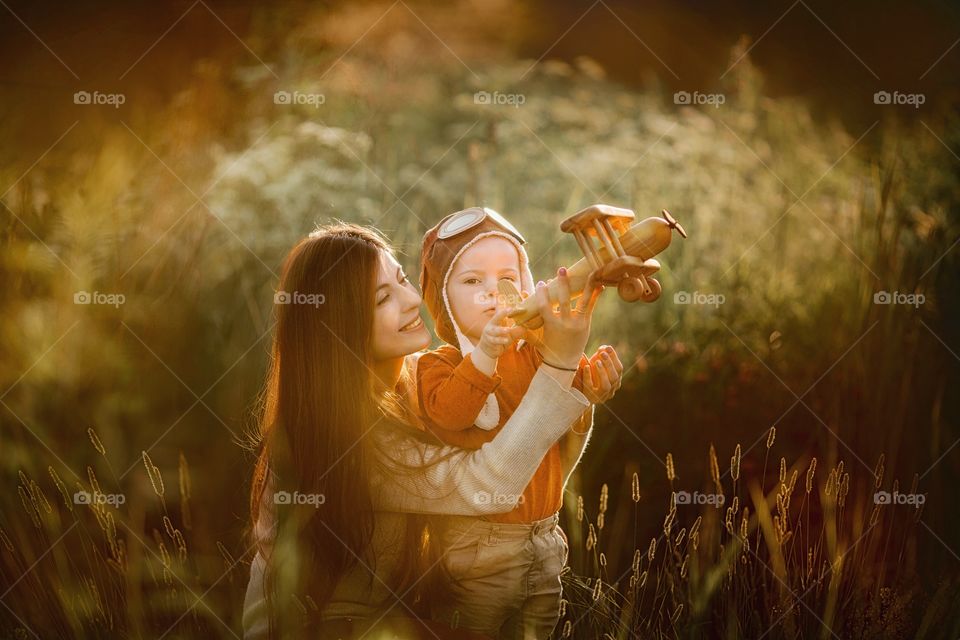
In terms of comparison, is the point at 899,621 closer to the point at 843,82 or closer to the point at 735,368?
the point at 735,368

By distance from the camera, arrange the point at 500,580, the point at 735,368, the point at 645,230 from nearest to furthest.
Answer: the point at 645,230
the point at 500,580
the point at 735,368

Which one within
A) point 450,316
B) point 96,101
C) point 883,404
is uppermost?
point 96,101

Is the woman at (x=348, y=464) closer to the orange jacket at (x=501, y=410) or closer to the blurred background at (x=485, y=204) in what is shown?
the orange jacket at (x=501, y=410)

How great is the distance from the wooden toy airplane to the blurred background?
0.93m

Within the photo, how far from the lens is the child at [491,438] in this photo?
251 centimetres

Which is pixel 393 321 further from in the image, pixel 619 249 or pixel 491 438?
pixel 619 249

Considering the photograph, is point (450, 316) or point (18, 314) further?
point (18, 314)

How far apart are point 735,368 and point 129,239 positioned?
6.09 feet

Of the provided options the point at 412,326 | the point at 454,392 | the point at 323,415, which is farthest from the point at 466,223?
the point at 323,415

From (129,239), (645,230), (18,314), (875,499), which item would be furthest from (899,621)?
(18,314)

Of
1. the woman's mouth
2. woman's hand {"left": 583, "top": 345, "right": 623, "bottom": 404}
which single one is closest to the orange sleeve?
the woman's mouth

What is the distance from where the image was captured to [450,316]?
2588 millimetres

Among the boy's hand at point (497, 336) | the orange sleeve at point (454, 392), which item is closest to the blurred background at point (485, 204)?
the orange sleeve at point (454, 392)

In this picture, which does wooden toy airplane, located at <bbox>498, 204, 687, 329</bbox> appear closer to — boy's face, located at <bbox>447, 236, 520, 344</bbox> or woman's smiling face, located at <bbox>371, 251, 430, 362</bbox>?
boy's face, located at <bbox>447, 236, 520, 344</bbox>
